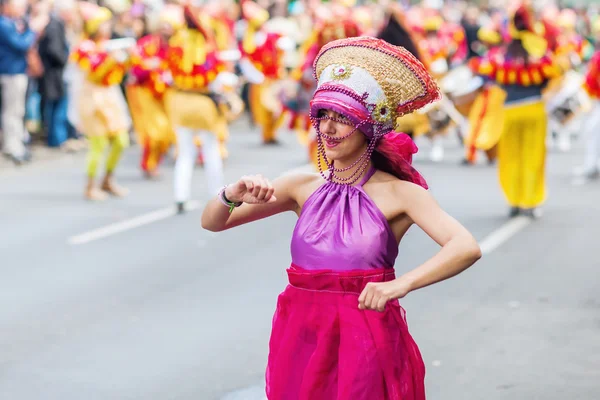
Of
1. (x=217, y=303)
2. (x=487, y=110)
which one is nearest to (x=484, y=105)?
(x=487, y=110)

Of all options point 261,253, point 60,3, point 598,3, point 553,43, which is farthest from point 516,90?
point 598,3

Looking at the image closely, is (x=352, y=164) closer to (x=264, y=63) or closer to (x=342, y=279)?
(x=342, y=279)

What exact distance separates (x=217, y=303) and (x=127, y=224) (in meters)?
3.26

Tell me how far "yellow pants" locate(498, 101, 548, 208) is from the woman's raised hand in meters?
7.44

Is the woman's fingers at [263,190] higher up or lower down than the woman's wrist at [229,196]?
higher up

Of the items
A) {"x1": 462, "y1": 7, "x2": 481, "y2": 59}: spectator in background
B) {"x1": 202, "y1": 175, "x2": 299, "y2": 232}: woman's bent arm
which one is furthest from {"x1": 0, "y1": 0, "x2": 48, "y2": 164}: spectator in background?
{"x1": 202, "y1": 175, "x2": 299, "y2": 232}: woman's bent arm

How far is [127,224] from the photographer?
10.8 metres

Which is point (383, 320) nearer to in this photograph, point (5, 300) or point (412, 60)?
point (412, 60)

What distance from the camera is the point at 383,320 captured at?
3652 mm

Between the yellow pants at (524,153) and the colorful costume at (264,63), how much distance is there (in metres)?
4.86

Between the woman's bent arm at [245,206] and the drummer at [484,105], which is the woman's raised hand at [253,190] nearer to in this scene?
the woman's bent arm at [245,206]

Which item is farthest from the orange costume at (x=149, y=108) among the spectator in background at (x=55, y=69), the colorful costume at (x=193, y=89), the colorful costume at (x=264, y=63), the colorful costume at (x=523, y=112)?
the colorful costume at (x=523, y=112)

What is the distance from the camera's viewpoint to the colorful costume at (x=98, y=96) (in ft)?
39.1

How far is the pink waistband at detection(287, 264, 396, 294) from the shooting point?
3.63m
